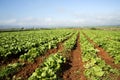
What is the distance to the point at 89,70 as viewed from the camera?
7.79m

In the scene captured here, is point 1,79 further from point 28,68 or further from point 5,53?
point 5,53

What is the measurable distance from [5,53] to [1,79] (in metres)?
4.35

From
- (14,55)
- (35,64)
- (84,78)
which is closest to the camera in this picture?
(84,78)

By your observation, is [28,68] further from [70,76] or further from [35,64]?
[70,76]

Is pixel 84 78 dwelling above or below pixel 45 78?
below

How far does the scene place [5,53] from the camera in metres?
10.7

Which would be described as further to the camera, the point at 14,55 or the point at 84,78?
the point at 14,55

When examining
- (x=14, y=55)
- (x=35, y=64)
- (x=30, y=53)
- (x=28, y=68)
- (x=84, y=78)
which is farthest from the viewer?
(x=14, y=55)

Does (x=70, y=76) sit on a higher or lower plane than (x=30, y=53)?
lower

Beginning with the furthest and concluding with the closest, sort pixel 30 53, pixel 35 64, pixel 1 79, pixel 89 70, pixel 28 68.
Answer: pixel 30 53 < pixel 35 64 < pixel 28 68 < pixel 89 70 < pixel 1 79

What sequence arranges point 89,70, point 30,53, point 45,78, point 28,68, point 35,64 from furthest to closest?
point 30,53
point 35,64
point 28,68
point 89,70
point 45,78

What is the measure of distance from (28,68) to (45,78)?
285 cm

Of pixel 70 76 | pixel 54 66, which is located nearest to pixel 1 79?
pixel 54 66

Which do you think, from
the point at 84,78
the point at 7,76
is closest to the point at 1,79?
the point at 7,76
